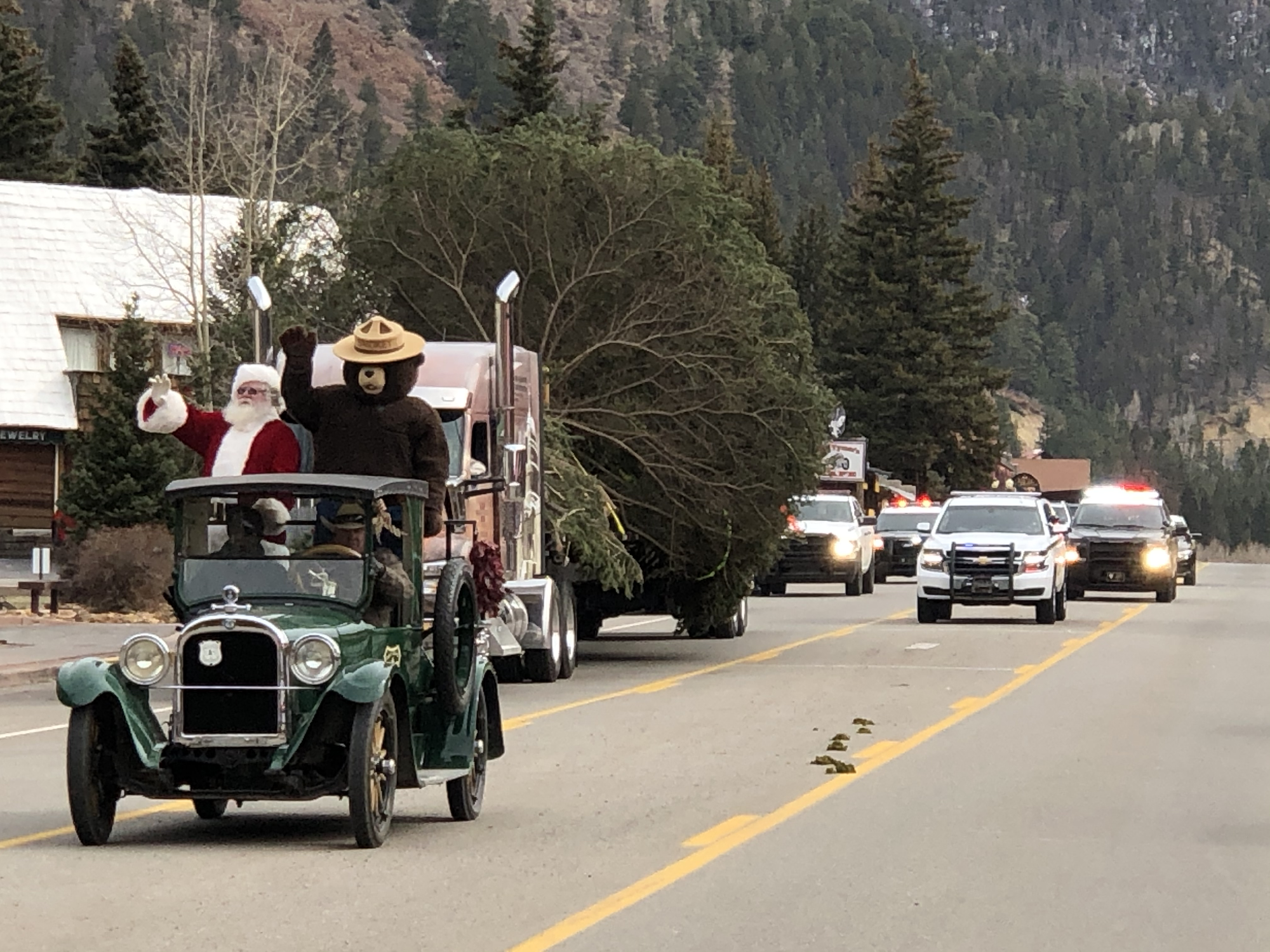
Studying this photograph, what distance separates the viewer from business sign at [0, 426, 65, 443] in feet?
190

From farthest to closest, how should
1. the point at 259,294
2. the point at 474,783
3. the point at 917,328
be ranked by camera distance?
the point at 917,328 → the point at 259,294 → the point at 474,783

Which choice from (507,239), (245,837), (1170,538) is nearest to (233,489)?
(245,837)

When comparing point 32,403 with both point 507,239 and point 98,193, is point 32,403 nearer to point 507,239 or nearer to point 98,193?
point 98,193

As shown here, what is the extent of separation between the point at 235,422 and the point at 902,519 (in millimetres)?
45496

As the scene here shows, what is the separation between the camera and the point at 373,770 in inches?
451

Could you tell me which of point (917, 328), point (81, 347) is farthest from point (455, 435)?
point (917, 328)

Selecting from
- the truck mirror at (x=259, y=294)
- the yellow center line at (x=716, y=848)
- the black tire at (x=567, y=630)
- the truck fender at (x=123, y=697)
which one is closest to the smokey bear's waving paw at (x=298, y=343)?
the truck fender at (x=123, y=697)

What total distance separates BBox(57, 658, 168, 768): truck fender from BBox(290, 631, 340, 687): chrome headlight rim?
0.70 meters

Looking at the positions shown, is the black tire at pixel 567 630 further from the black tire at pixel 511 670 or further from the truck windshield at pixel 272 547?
the truck windshield at pixel 272 547

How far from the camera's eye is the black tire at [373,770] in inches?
441

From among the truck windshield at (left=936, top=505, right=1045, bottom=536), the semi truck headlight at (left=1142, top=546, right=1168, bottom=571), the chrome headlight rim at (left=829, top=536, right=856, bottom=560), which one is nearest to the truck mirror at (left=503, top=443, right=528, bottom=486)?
the truck windshield at (left=936, top=505, right=1045, bottom=536)

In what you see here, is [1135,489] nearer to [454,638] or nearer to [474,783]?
[474,783]

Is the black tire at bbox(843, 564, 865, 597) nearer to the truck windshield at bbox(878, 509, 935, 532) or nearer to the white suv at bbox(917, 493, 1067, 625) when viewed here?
the truck windshield at bbox(878, 509, 935, 532)

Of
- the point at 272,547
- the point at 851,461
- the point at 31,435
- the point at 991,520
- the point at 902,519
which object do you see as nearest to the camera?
the point at 272,547
